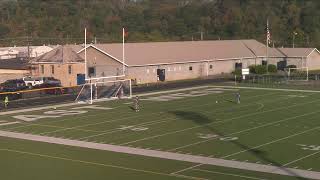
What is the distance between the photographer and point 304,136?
26.8m

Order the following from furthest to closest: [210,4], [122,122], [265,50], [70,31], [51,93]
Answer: [210,4] < [70,31] < [265,50] < [51,93] < [122,122]

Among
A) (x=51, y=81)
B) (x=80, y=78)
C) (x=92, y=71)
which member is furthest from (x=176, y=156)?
(x=92, y=71)

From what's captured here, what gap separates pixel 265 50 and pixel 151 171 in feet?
191

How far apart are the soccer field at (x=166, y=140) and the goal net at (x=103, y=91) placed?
5.59 feet

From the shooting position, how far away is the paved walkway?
19891 mm

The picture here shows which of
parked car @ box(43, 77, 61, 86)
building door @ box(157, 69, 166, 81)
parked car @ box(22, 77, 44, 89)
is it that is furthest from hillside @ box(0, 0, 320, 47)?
parked car @ box(22, 77, 44, 89)

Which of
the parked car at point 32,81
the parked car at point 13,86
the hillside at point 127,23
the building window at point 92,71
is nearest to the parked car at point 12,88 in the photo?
the parked car at point 13,86

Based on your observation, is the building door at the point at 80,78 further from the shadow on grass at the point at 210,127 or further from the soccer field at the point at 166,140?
the shadow on grass at the point at 210,127

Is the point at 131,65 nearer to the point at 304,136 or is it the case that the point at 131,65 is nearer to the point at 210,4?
Result: the point at 304,136

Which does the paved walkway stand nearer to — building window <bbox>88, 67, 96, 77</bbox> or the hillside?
building window <bbox>88, 67, 96, 77</bbox>

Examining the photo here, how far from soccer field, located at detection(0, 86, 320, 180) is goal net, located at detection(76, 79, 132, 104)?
1704 millimetres

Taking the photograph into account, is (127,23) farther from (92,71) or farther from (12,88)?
(12,88)

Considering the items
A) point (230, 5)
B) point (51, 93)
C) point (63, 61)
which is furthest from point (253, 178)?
point (230, 5)

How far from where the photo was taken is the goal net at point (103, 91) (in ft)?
138
